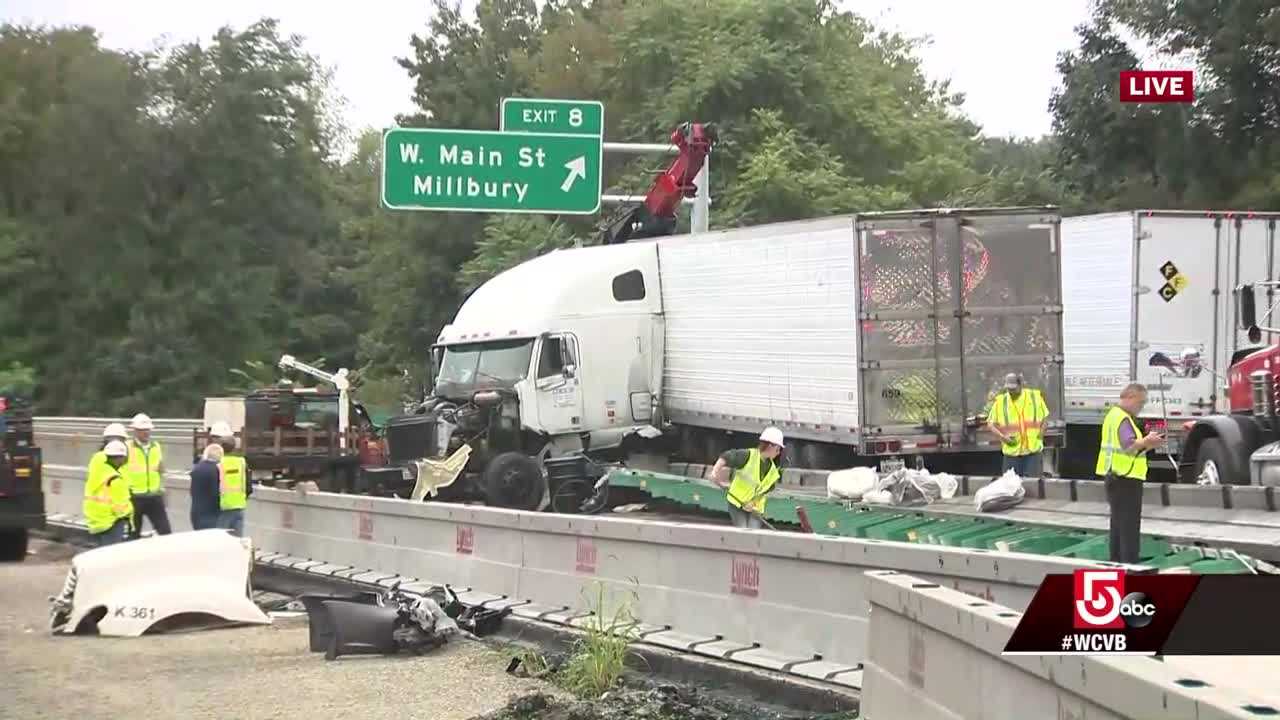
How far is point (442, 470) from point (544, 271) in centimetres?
341

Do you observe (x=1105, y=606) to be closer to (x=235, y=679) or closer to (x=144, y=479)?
(x=235, y=679)

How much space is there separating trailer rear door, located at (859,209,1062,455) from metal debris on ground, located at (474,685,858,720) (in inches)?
405

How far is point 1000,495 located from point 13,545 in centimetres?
1220

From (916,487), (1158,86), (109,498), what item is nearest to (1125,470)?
(916,487)

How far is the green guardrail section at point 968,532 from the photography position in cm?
1205

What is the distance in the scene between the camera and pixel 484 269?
1887 inches

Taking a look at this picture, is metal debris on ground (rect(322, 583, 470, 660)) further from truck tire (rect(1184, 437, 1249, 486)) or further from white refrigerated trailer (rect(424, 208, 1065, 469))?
truck tire (rect(1184, 437, 1249, 486))

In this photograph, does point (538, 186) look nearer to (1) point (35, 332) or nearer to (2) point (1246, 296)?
(2) point (1246, 296)

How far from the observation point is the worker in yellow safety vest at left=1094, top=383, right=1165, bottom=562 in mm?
12219

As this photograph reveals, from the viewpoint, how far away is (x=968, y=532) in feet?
47.2

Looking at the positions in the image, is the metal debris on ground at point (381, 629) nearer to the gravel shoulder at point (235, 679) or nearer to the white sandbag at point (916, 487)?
the gravel shoulder at point (235, 679)

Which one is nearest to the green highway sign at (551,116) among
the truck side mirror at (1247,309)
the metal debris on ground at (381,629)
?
the truck side mirror at (1247,309)

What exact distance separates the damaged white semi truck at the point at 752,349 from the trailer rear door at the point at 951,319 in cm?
2

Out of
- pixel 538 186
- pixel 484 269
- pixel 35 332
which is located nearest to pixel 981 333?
pixel 538 186
